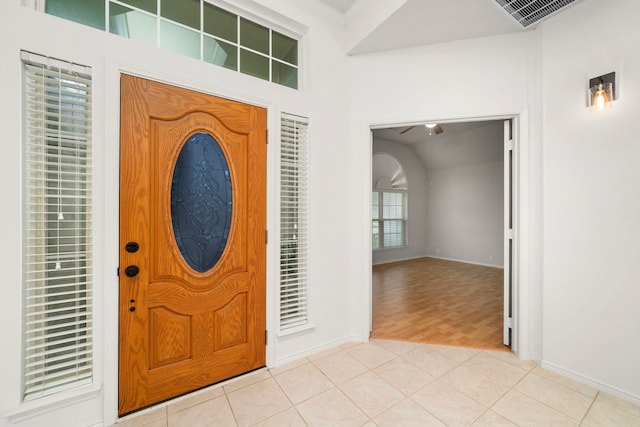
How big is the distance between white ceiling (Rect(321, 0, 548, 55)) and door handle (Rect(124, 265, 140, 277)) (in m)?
2.66

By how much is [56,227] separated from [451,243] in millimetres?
7787

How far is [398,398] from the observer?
1.85m

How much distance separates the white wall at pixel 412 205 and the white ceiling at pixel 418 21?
443 centimetres

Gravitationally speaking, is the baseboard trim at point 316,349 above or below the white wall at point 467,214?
below

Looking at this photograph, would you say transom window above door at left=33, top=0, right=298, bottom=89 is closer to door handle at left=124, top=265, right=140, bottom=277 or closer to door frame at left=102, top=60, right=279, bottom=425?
door frame at left=102, top=60, right=279, bottom=425

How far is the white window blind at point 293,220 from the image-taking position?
233cm

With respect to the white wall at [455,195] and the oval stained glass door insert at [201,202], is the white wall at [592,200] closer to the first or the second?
the oval stained glass door insert at [201,202]

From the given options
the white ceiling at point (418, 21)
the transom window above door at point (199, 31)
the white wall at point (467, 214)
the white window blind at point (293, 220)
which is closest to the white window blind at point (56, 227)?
the transom window above door at point (199, 31)

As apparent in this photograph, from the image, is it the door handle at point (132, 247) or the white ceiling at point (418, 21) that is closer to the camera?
the door handle at point (132, 247)

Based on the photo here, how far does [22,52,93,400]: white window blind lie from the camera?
57.3 inches

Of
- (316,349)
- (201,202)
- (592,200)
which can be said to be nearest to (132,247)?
(201,202)

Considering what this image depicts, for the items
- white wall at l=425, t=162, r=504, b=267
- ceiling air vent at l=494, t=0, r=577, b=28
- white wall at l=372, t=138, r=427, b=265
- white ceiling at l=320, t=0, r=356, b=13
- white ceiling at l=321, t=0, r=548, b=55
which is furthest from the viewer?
white wall at l=372, t=138, r=427, b=265

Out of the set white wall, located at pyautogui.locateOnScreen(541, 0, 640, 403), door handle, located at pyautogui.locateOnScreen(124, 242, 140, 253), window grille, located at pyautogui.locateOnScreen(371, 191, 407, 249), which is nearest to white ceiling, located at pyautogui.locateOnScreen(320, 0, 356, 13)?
white wall, located at pyautogui.locateOnScreen(541, 0, 640, 403)

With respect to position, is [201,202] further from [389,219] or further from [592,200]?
[389,219]
